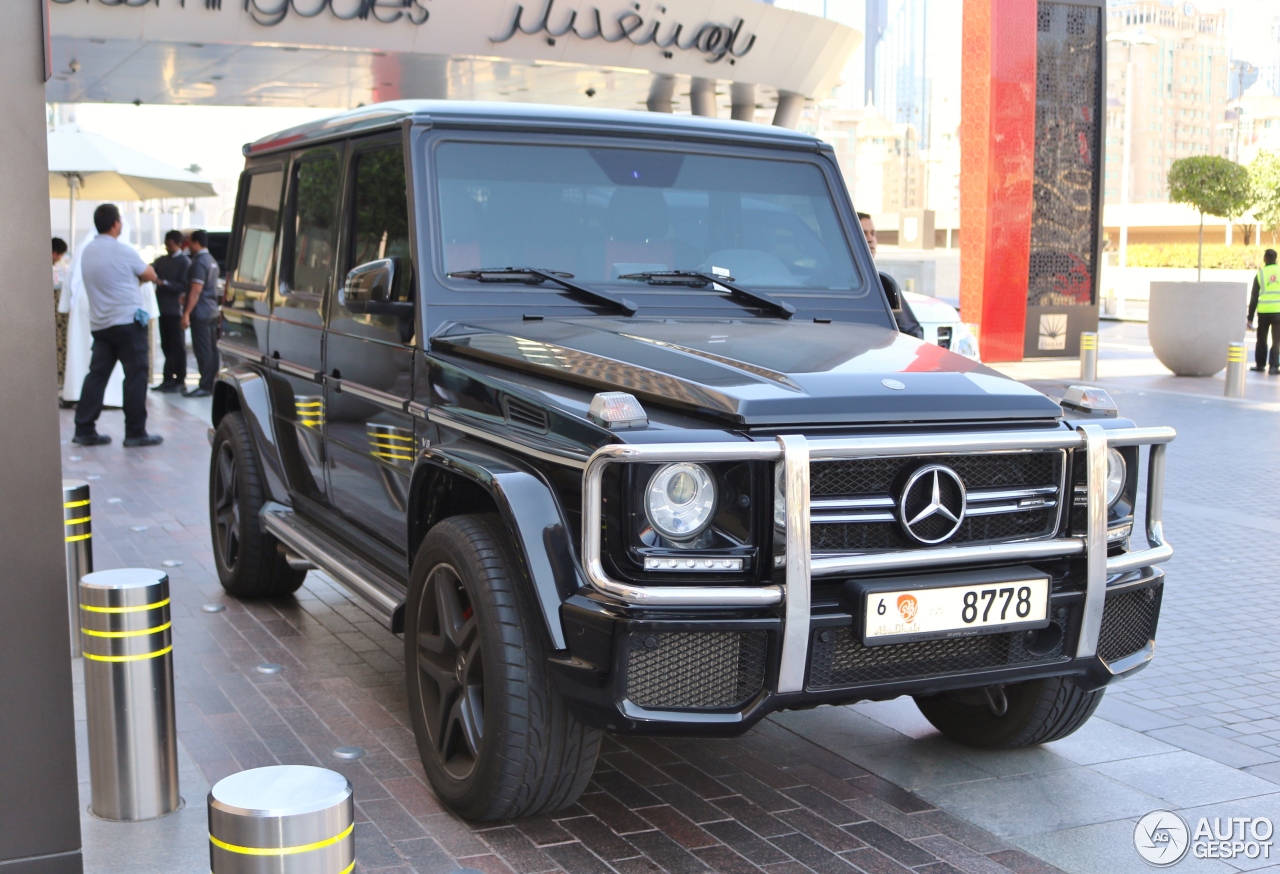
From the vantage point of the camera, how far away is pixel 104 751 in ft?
12.6

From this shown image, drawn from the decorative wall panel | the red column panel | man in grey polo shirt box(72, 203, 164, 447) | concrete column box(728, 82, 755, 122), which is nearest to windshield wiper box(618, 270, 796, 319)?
man in grey polo shirt box(72, 203, 164, 447)

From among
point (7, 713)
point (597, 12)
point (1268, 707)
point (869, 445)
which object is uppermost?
point (597, 12)

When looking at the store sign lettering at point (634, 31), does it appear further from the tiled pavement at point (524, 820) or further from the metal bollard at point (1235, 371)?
the tiled pavement at point (524, 820)

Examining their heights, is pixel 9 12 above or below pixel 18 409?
above

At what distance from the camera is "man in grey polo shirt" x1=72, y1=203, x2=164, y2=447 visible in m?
11.6

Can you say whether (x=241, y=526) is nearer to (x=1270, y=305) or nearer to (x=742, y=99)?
(x=1270, y=305)

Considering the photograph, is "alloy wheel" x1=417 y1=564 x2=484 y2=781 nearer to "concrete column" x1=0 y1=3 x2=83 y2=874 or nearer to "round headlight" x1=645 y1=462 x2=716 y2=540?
"round headlight" x1=645 y1=462 x2=716 y2=540

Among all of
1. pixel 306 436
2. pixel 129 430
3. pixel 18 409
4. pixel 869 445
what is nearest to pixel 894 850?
pixel 869 445

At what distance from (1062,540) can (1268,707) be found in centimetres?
212

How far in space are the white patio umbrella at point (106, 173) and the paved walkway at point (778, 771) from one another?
1113 centimetres

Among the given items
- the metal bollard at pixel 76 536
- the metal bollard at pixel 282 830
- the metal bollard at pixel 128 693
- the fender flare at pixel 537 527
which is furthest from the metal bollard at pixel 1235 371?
the metal bollard at pixel 282 830

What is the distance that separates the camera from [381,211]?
4816mm

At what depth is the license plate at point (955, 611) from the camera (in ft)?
10.8

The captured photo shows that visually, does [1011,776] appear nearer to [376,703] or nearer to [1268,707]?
[1268,707]
